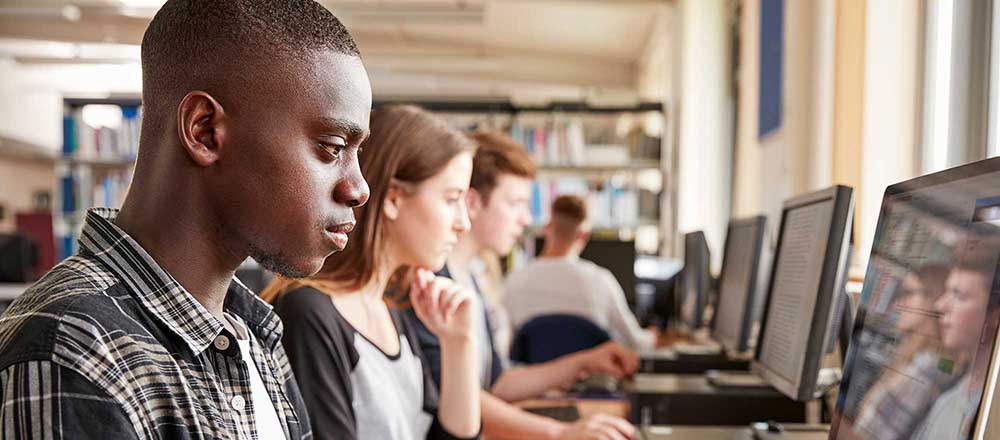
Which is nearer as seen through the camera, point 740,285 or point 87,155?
point 740,285

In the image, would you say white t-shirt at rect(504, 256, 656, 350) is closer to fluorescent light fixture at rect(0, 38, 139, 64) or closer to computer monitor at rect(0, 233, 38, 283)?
computer monitor at rect(0, 233, 38, 283)

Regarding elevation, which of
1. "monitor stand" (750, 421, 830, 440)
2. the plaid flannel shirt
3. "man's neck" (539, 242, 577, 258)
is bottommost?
"monitor stand" (750, 421, 830, 440)

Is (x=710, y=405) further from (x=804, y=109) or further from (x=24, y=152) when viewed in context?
(x=24, y=152)

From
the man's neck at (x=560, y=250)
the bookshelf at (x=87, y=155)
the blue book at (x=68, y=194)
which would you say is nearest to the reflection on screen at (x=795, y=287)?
the man's neck at (x=560, y=250)

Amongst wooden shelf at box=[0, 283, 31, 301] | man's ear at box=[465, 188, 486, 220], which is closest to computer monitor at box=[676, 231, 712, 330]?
man's ear at box=[465, 188, 486, 220]

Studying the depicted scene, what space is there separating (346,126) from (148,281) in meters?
0.21

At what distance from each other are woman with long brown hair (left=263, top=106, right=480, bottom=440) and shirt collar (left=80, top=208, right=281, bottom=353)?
68 centimetres

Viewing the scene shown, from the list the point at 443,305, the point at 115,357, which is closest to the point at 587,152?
the point at 443,305

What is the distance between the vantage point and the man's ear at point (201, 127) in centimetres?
76

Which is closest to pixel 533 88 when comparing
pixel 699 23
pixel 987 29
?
pixel 699 23

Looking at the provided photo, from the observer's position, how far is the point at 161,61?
31.0 inches

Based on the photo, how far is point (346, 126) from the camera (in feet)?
2.70

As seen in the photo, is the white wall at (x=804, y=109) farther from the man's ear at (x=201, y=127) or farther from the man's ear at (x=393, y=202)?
the man's ear at (x=201, y=127)

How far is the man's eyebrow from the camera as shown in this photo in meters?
0.81
